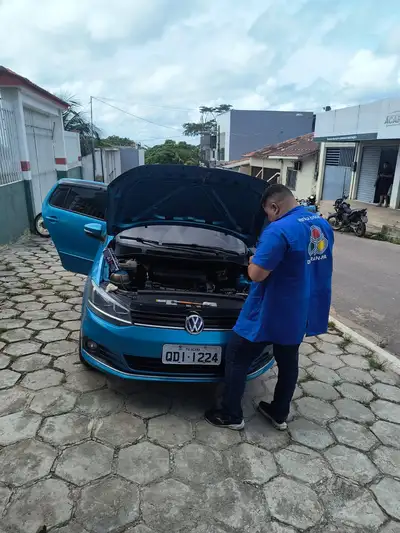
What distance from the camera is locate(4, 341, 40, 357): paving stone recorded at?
3.46 metres

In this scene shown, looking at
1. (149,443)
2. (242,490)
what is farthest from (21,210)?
(242,490)

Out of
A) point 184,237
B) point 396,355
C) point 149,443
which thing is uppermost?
point 184,237

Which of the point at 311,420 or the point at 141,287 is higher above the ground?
the point at 141,287

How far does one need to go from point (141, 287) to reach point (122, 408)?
95 cm

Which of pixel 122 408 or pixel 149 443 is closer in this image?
pixel 149 443

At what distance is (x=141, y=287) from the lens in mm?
3221

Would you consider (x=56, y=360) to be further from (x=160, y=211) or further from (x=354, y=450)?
(x=354, y=450)

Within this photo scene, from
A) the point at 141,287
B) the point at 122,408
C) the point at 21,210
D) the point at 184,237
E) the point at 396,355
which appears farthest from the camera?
the point at 21,210

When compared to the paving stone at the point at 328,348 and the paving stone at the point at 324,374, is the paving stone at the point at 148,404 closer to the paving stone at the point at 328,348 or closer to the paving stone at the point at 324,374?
the paving stone at the point at 324,374

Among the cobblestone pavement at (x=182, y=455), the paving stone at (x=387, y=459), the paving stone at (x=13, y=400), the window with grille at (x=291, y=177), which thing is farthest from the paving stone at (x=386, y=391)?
the window with grille at (x=291, y=177)

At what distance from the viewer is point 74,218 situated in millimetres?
4801

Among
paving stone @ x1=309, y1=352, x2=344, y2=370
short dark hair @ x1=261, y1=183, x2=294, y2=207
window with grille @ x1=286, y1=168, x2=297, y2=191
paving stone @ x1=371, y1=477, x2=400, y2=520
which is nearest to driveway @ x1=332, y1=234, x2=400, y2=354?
paving stone @ x1=309, y1=352, x2=344, y2=370

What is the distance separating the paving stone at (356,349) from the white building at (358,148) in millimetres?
11643

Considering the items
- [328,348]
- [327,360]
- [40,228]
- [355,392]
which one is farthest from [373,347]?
[40,228]
